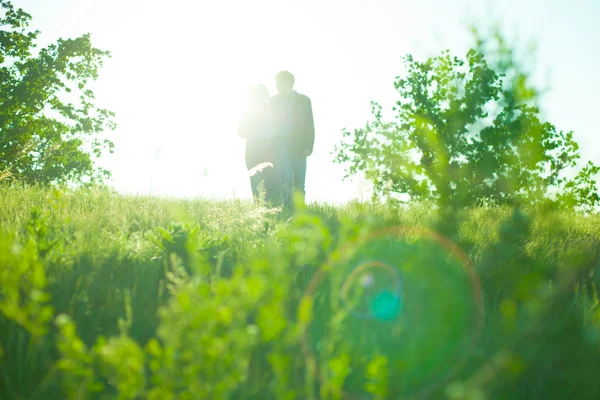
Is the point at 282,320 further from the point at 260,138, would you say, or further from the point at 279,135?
the point at 260,138

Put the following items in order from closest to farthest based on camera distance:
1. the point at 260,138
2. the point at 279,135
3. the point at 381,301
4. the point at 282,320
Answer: the point at 282,320
the point at 381,301
the point at 279,135
the point at 260,138

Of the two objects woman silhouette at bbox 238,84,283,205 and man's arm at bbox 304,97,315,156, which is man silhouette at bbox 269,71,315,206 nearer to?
man's arm at bbox 304,97,315,156

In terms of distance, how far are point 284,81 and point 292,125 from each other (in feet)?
2.65

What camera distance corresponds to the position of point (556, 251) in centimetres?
434

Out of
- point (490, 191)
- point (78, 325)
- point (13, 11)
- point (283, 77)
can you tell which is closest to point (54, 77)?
point (13, 11)

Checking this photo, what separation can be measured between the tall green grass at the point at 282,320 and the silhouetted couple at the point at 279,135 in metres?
3.10

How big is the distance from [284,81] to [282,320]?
662 centimetres

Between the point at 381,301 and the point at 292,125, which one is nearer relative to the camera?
the point at 381,301

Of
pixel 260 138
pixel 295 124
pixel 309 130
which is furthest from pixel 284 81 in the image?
pixel 260 138

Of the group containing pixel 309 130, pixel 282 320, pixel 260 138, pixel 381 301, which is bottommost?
pixel 381 301

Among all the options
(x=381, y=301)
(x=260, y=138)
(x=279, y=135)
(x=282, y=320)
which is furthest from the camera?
(x=260, y=138)

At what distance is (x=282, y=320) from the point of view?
1.22 meters

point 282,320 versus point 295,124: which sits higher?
point 295,124

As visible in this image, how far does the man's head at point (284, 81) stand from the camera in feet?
24.2
